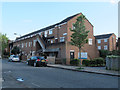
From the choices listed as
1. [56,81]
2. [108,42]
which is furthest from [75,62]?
[108,42]

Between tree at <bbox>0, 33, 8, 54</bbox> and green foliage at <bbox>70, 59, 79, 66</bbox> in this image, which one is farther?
tree at <bbox>0, 33, 8, 54</bbox>

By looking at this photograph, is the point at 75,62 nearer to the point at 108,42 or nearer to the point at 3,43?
the point at 108,42

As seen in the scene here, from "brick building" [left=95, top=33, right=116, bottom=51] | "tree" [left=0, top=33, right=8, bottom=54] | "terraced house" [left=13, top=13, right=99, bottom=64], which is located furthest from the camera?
"tree" [left=0, top=33, right=8, bottom=54]

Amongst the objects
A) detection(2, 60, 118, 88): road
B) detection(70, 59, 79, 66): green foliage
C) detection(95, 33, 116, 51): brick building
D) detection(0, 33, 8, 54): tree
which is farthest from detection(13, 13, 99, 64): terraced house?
detection(0, 33, 8, 54): tree

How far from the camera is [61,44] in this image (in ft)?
93.4

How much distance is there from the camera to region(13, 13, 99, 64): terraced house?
2822 centimetres

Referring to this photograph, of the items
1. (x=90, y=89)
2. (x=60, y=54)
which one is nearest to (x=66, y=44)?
(x=60, y=54)

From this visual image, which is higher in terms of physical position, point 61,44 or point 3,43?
point 3,43

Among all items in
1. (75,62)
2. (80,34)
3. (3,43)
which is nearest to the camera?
(80,34)

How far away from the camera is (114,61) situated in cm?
1563

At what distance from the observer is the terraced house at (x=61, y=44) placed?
92.6 feet

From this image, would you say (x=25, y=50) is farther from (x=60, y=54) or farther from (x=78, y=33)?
(x=78, y=33)

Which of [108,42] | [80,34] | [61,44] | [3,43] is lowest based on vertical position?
[61,44]

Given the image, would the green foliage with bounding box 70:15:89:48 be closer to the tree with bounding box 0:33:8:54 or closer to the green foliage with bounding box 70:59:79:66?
the green foliage with bounding box 70:59:79:66
